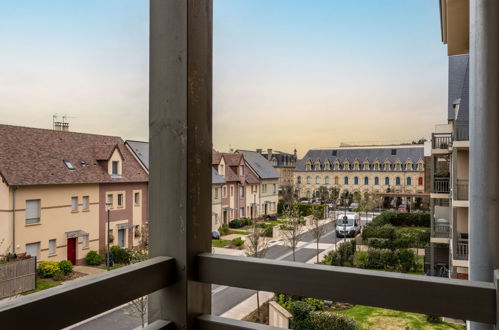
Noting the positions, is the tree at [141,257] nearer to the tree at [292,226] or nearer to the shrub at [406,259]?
the tree at [292,226]

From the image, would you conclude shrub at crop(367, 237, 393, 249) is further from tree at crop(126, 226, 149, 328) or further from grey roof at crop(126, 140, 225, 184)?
tree at crop(126, 226, 149, 328)

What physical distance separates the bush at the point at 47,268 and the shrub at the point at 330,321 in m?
1.02

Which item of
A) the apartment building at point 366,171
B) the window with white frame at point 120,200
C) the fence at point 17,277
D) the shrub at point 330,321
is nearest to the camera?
the fence at point 17,277

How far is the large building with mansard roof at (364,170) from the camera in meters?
1.83

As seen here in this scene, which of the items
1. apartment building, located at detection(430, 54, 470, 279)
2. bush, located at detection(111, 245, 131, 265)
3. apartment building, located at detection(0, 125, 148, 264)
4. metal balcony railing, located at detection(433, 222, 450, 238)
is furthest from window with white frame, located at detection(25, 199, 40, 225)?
metal balcony railing, located at detection(433, 222, 450, 238)

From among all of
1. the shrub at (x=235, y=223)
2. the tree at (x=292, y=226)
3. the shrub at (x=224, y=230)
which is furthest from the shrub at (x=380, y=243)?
the shrub at (x=224, y=230)

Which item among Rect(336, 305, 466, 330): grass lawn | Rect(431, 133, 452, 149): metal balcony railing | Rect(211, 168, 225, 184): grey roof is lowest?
Rect(336, 305, 466, 330): grass lawn

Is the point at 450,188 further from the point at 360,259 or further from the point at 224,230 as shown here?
the point at 224,230

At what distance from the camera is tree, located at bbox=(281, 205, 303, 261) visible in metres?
1.89

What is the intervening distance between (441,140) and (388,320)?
3.94 feet

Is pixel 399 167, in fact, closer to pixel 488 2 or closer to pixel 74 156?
pixel 488 2

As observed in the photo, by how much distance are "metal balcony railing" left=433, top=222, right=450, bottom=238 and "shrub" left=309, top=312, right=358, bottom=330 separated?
1.02 meters

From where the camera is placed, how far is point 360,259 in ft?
6.04

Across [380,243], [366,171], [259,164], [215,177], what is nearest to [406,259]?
[380,243]
